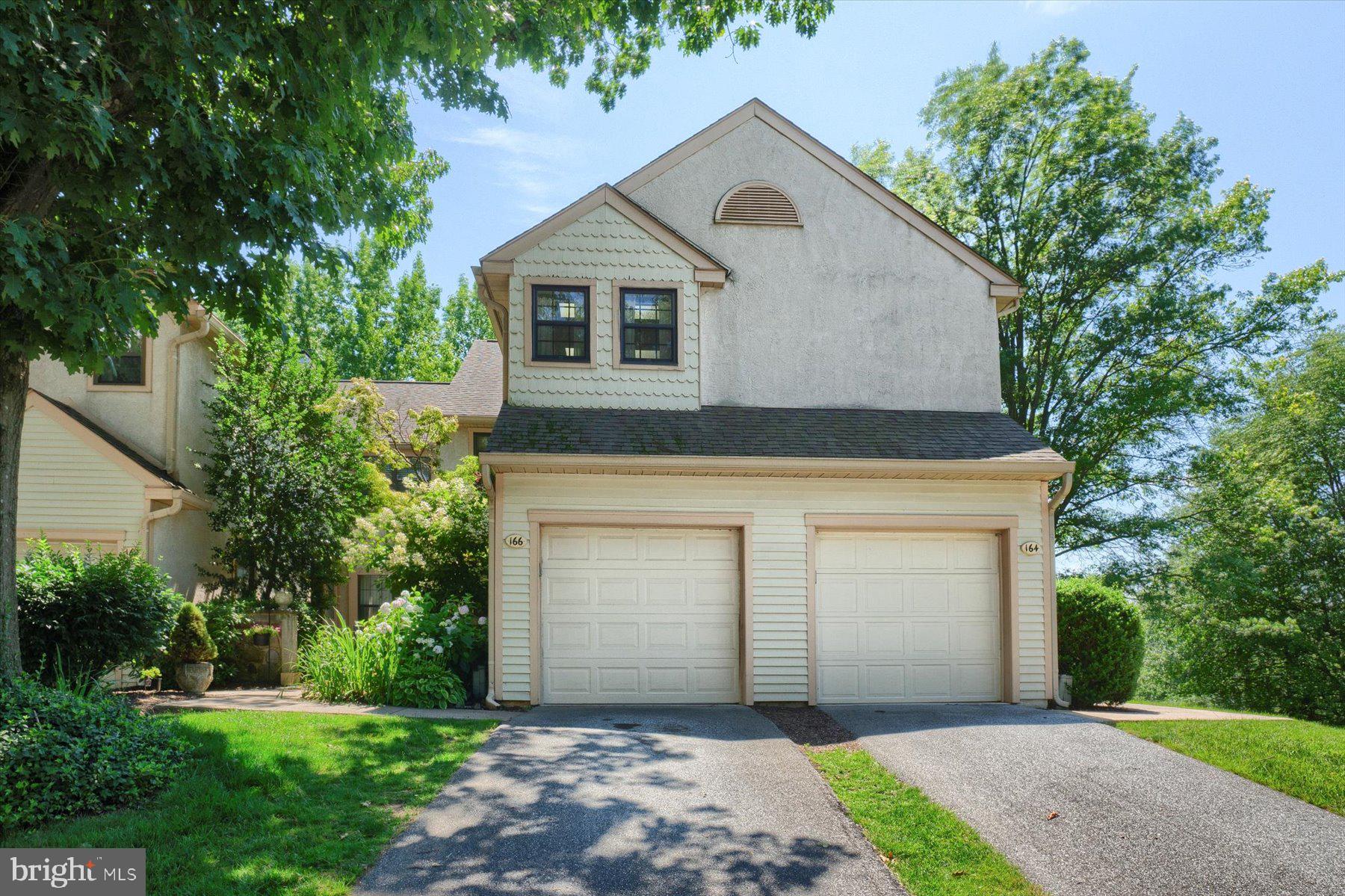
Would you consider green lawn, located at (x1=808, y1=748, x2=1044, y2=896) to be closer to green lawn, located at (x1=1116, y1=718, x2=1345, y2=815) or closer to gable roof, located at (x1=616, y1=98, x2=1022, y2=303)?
green lawn, located at (x1=1116, y1=718, x2=1345, y2=815)

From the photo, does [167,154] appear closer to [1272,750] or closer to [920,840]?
[920,840]

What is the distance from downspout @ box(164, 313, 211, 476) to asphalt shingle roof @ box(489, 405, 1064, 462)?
655cm

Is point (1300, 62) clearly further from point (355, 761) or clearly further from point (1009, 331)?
point (355, 761)

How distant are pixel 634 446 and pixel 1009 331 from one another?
11708 millimetres

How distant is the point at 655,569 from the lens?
39.0ft

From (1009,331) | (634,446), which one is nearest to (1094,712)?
(634,446)

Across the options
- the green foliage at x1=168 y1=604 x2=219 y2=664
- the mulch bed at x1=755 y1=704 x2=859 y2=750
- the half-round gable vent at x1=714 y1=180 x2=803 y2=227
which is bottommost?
the mulch bed at x1=755 y1=704 x2=859 y2=750

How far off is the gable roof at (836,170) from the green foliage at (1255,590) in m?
8.86

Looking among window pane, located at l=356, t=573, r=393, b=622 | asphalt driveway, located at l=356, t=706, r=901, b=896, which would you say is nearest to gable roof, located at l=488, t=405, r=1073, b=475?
asphalt driveway, located at l=356, t=706, r=901, b=896

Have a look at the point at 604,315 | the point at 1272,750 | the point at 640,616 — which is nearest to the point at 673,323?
the point at 604,315

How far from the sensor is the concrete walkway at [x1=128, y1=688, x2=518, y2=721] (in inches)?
400

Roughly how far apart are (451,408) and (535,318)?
29.9 feet

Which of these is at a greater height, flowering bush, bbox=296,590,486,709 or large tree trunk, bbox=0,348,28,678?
large tree trunk, bbox=0,348,28,678

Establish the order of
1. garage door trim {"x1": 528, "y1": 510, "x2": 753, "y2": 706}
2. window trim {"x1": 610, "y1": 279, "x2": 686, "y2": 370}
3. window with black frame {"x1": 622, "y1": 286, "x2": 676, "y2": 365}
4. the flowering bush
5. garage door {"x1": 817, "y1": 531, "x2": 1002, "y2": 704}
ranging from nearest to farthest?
the flowering bush
garage door trim {"x1": 528, "y1": 510, "x2": 753, "y2": 706}
garage door {"x1": 817, "y1": 531, "x2": 1002, "y2": 704}
window trim {"x1": 610, "y1": 279, "x2": 686, "y2": 370}
window with black frame {"x1": 622, "y1": 286, "x2": 676, "y2": 365}
